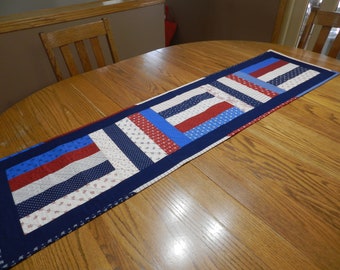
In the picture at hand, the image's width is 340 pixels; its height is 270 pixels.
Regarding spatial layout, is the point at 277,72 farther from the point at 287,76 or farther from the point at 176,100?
the point at 176,100

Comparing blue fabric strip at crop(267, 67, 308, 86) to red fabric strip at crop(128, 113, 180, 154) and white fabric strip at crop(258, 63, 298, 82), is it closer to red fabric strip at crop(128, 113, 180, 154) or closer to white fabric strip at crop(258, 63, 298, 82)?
white fabric strip at crop(258, 63, 298, 82)

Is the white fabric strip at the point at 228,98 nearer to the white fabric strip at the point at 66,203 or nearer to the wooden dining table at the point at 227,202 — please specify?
the wooden dining table at the point at 227,202

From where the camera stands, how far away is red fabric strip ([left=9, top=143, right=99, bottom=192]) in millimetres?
660

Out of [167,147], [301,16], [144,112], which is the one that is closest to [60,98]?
[144,112]

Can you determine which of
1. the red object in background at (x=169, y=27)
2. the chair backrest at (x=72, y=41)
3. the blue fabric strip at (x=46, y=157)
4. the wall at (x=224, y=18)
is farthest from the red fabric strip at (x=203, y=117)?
the red object in background at (x=169, y=27)

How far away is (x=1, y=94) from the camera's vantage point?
1.63 metres

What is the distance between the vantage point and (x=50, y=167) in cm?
70

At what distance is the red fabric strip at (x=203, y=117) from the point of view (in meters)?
0.83

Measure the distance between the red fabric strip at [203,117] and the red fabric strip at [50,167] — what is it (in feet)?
1.01

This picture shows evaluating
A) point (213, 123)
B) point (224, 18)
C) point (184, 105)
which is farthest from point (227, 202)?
point (224, 18)

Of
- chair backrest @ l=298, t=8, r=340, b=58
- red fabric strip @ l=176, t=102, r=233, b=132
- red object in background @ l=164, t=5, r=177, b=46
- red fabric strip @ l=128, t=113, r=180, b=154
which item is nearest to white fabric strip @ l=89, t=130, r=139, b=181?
red fabric strip @ l=128, t=113, r=180, b=154

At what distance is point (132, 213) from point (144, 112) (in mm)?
432

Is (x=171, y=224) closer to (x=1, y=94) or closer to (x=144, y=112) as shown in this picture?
(x=144, y=112)

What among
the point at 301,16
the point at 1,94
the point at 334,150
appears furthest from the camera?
the point at 301,16
